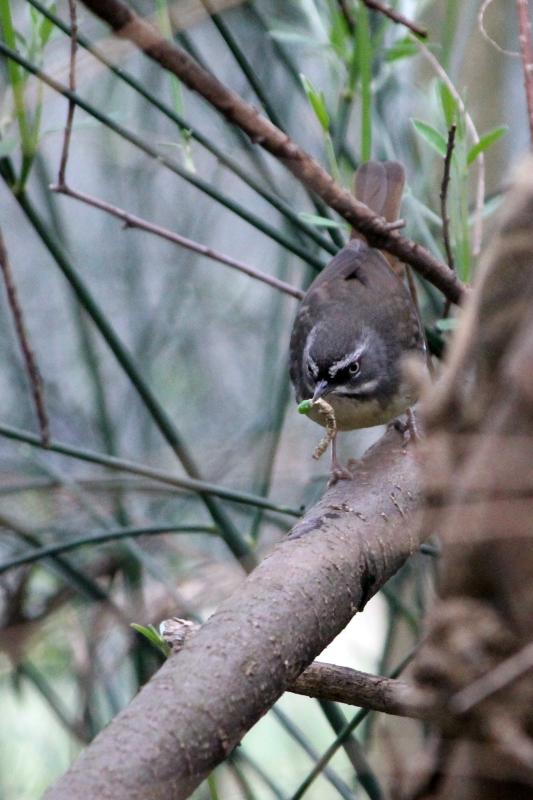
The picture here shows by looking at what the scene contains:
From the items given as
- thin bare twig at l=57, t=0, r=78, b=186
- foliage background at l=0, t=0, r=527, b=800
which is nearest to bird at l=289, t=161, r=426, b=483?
foliage background at l=0, t=0, r=527, b=800

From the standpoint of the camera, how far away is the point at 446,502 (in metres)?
0.98

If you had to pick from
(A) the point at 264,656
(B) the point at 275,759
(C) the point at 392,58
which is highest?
(C) the point at 392,58

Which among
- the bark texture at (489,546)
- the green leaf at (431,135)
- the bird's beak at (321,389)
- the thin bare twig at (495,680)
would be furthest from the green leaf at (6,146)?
the thin bare twig at (495,680)

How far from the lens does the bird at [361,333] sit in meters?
3.45

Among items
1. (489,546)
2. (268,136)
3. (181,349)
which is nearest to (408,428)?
(268,136)

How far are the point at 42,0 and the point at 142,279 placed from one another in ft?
11.6

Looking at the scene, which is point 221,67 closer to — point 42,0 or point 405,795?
point 42,0

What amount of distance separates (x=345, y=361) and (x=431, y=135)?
1.19m

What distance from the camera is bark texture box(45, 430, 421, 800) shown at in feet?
4.07

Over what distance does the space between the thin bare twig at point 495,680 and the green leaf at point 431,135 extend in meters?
1.72

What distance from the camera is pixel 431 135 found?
2.43 m

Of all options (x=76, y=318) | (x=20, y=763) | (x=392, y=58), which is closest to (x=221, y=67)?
(x=76, y=318)

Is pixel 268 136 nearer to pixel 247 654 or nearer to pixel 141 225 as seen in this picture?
pixel 247 654

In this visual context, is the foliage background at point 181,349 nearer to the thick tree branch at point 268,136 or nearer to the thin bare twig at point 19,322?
the thin bare twig at point 19,322
